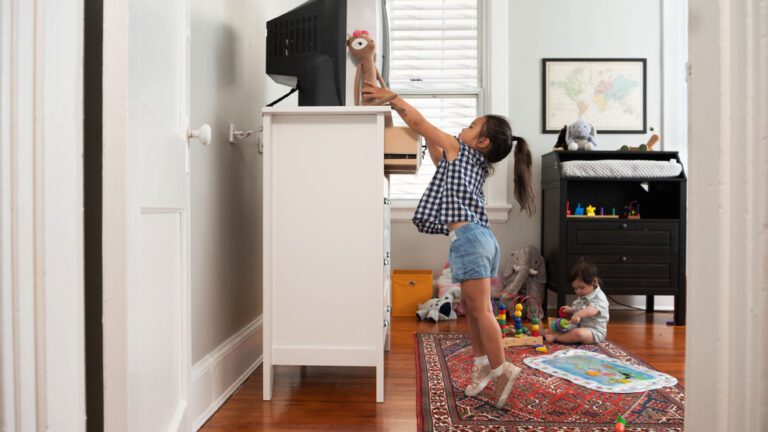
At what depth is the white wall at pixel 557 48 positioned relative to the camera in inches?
137

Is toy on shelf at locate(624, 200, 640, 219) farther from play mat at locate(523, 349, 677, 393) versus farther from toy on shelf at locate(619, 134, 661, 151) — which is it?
play mat at locate(523, 349, 677, 393)

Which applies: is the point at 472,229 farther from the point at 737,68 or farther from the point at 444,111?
the point at 444,111

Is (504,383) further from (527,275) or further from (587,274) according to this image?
(527,275)

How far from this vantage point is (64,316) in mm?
588

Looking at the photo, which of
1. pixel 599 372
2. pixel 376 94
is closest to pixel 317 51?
pixel 376 94

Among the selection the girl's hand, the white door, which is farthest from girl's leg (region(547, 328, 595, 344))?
the white door

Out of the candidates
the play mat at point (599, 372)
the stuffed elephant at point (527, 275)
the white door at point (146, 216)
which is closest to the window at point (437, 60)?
the stuffed elephant at point (527, 275)

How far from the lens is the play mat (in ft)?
5.89

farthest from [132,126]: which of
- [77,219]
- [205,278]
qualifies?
[205,278]

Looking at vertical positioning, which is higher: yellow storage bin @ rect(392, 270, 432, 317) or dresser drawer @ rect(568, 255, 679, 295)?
dresser drawer @ rect(568, 255, 679, 295)

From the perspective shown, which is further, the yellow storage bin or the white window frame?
the white window frame

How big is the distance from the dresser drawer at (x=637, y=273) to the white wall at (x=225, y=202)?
189cm

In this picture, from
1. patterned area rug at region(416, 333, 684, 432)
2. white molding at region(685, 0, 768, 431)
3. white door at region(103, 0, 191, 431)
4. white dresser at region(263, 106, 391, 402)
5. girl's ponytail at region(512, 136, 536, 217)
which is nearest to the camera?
white molding at region(685, 0, 768, 431)

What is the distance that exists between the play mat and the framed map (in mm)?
1759
